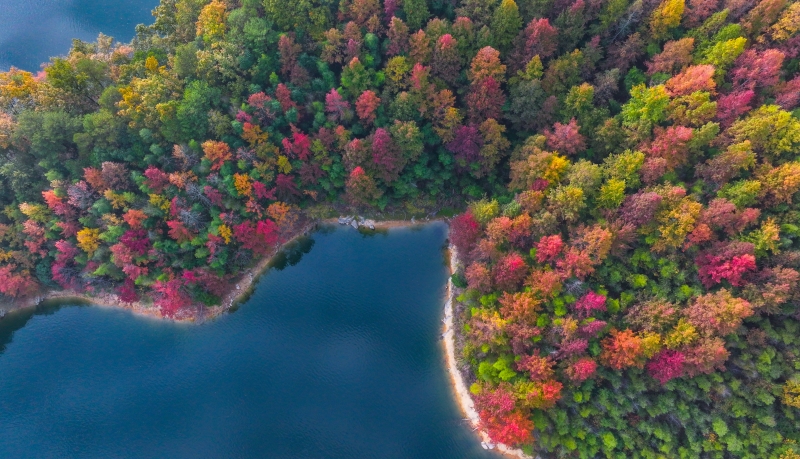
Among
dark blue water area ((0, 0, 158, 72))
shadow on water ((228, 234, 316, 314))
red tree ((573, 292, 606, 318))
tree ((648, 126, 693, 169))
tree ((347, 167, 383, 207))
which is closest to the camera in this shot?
tree ((648, 126, 693, 169))

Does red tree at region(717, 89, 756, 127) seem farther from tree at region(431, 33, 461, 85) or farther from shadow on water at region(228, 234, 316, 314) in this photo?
shadow on water at region(228, 234, 316, 314)

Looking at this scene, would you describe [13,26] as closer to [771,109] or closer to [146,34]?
[146,34]

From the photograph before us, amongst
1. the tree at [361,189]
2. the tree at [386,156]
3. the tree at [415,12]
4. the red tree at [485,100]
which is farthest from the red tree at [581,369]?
the tree at [415,12]

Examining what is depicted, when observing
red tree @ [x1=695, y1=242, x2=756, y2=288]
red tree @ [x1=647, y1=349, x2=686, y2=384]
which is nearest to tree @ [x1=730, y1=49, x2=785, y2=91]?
red tree @ [x1=695, y1=242, x2=756, y2=288]

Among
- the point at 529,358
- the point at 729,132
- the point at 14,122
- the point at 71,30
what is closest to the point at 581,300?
the point at 529,358

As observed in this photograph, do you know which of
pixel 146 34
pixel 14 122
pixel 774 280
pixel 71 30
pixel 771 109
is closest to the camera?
pixel 774 280

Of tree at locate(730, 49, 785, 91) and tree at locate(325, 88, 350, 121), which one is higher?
tree at locate(325, 88, 350, 121)

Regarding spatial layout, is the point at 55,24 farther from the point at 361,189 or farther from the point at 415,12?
the point at 415,12
